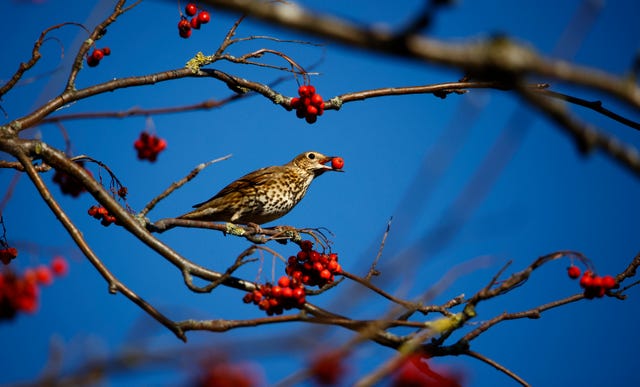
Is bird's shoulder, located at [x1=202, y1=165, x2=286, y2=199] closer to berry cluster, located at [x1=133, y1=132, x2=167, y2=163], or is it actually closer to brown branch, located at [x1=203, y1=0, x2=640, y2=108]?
berry cluster, located at [x1=133, y1=132, x2=167, y2=163]

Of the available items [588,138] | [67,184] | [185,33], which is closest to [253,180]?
[185,33]

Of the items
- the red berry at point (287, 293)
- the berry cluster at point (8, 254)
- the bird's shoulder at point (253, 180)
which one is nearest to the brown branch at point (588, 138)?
the red berry at point (287, 293)

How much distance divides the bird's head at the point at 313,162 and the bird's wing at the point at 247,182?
0.41 meters

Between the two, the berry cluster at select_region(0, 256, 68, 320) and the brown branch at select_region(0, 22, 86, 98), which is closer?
the berry cluster at select_region(0, 256, 68, 320)

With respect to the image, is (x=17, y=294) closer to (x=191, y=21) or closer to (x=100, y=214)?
(x=100, y=214)

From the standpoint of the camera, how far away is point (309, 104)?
446cm

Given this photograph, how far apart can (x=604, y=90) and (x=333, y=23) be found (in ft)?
1.79

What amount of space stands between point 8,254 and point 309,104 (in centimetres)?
207

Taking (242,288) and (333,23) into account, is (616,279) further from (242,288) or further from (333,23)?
(333,23)

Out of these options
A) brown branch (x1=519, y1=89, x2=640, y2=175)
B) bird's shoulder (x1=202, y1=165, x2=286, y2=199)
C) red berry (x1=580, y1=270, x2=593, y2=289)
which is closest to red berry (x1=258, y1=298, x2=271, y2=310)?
red berry (x1=580, y1=270, x2=593, y2=289)

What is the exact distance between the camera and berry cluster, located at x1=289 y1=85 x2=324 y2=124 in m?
4.43

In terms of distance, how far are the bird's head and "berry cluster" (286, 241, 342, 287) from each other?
12.8 ft

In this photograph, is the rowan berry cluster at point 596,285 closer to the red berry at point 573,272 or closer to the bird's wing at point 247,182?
the red berry at point 573,272

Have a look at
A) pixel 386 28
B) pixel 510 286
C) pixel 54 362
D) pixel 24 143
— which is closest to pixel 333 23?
pixel 386 28
